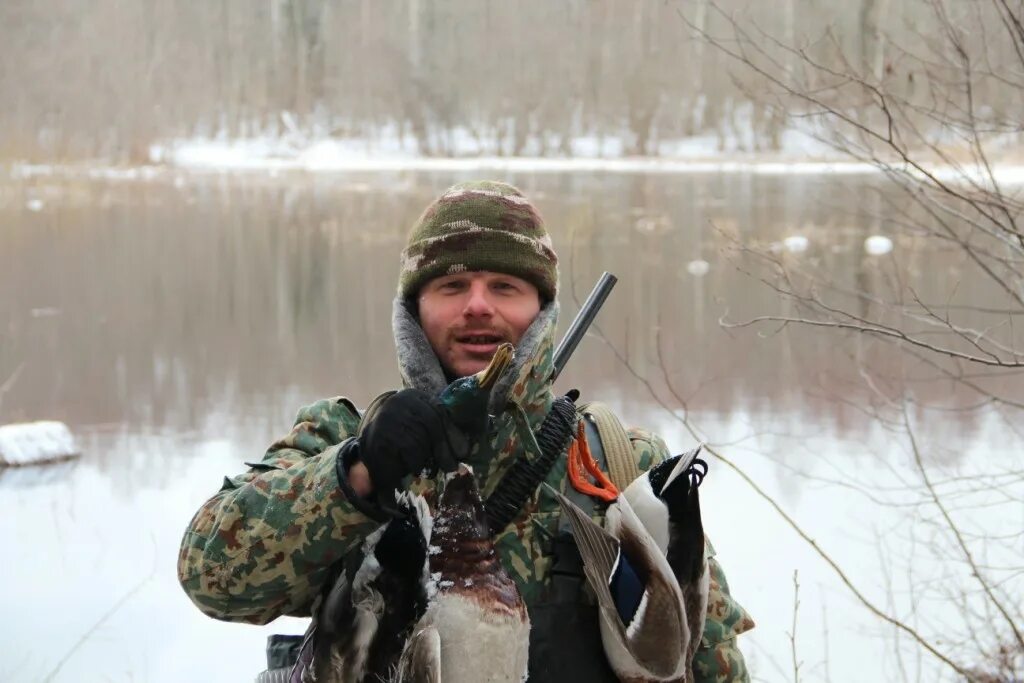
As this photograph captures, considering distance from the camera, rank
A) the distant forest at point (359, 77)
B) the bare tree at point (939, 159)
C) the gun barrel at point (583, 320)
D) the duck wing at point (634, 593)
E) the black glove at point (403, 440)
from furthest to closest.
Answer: the distant forest at point (359, 77) < the bare tree at point (939, 159) < the gun barrel at point (583, 320) < the duck wing at point (634, 593) < the black glove at point (403, 440)

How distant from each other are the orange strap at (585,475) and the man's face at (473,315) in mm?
149

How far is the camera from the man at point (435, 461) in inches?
44.8

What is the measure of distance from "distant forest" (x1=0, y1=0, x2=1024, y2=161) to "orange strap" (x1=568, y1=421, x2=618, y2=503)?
43.3ft

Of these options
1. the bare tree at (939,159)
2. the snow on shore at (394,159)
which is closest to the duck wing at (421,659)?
the bare tree at (939,159)

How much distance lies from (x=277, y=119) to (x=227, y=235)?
8207 millimetres

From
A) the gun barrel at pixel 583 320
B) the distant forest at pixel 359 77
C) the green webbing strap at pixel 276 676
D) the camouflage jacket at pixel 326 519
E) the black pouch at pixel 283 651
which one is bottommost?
the green webbing strap at pixel 276 676

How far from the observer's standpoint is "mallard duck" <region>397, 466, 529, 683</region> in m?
1.16

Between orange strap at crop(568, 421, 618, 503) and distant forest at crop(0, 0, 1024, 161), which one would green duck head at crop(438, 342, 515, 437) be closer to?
orange strap at crop(568, 421, 618, 503)

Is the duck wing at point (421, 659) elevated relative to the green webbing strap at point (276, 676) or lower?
elevated

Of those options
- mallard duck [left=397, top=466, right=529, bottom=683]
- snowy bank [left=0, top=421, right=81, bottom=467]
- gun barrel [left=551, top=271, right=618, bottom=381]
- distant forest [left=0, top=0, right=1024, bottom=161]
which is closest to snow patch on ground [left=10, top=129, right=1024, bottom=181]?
distant forest [left=0, top=0, right=1024, bottom=161]

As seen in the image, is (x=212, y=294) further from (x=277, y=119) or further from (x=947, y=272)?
(x=277, y=119)

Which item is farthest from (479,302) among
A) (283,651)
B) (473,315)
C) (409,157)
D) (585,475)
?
(409,157)

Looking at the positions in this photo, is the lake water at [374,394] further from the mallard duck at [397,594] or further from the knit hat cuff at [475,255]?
the mallard duck at [397,594]

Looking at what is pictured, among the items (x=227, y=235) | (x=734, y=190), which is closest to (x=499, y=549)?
(x=227, y=235)
